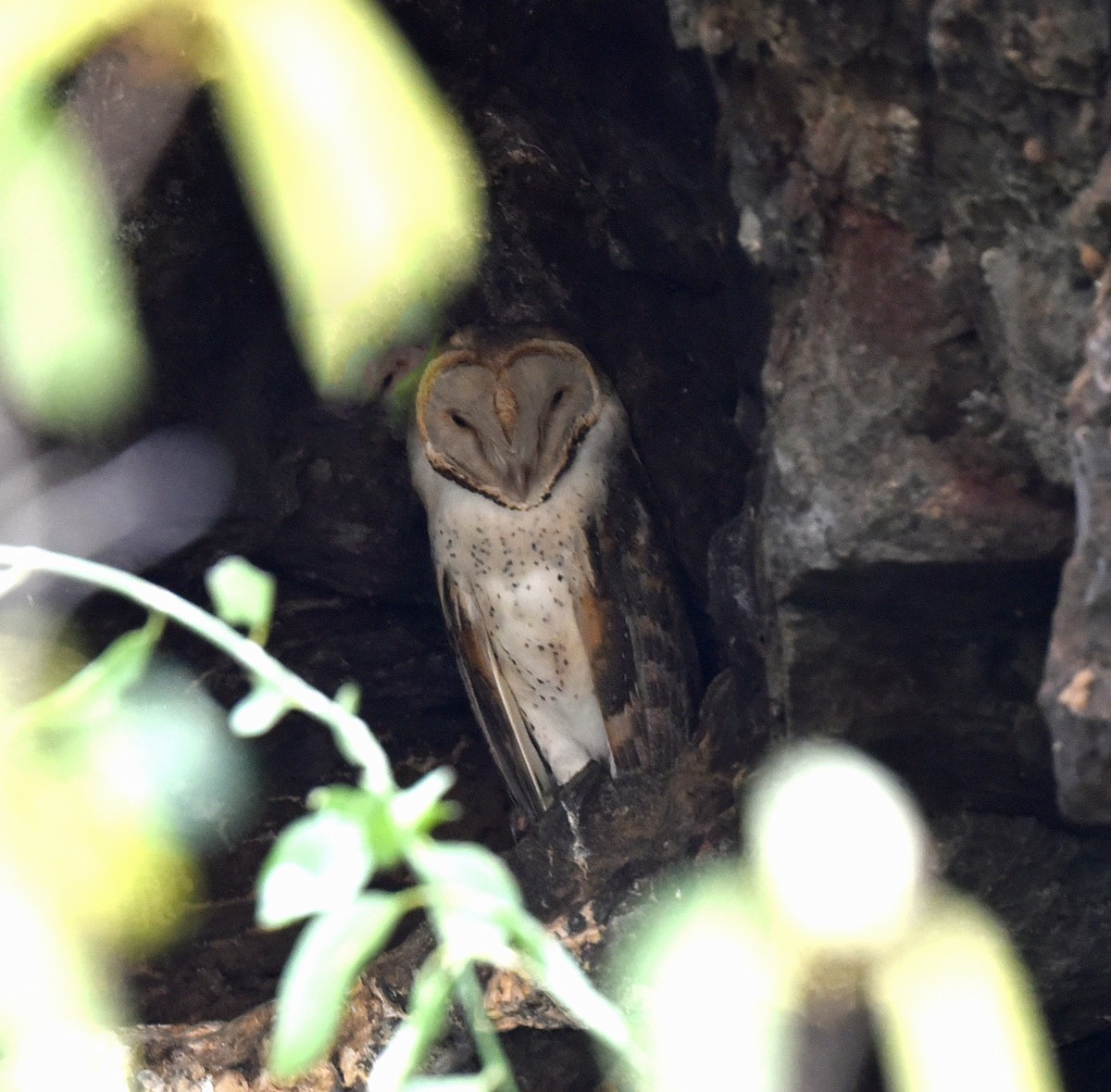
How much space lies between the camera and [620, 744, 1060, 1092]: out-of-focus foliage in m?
1.61

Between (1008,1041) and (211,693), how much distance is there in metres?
1.36

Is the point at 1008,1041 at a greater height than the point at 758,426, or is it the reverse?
the point at 758,426

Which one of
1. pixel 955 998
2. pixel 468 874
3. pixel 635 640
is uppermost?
pixel 468 874

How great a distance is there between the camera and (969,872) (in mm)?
1658

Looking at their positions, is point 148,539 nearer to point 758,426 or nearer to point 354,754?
point 758,426

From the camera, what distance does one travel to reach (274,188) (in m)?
1.45

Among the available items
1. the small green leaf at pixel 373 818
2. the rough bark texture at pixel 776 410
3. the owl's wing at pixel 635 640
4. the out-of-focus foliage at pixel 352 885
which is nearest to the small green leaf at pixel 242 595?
the out-of-focus foliage at pixel 352 885

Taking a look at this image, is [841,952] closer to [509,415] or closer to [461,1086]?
[461,1086]

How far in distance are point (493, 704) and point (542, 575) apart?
242 mm

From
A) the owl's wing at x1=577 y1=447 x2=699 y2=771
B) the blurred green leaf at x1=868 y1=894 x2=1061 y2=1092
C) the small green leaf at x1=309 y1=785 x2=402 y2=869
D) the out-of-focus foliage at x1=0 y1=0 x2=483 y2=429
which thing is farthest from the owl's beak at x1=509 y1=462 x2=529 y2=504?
the small green leaf at x1=309 y1=785 x2=402 y2=869

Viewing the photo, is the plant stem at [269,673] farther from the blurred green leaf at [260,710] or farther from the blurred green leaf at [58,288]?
the blurred green leaf at [58,288]

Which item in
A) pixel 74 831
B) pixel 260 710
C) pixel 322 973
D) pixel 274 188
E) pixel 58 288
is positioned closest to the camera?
pixel 322 973

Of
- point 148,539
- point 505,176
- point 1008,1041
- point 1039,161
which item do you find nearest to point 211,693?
point 148,539

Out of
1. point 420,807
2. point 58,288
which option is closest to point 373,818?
point 420,807
